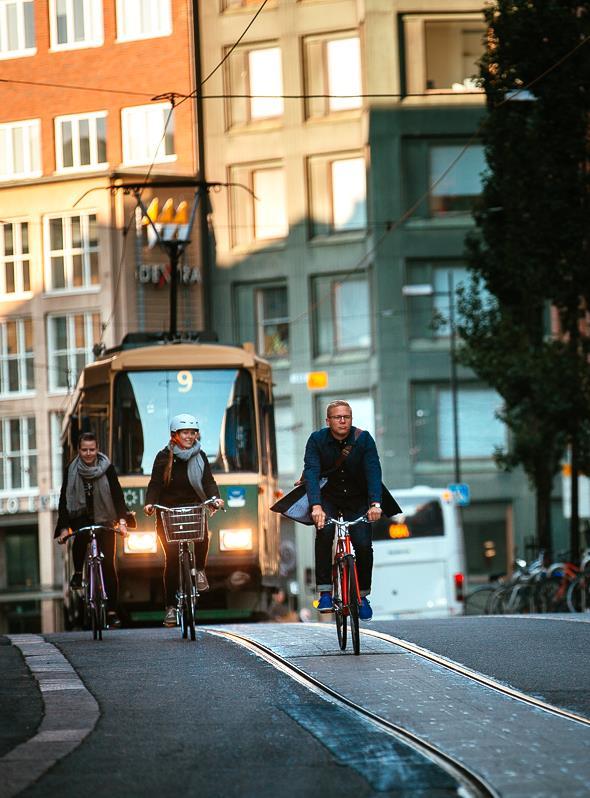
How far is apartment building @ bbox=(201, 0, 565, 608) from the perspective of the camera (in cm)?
5641

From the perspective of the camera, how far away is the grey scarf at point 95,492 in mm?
16438

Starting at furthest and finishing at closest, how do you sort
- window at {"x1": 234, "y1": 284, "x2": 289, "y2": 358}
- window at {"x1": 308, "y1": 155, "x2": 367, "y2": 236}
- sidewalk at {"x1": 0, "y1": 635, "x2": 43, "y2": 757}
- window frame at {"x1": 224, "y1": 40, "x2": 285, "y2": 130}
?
1. window at {"x1": 234, "y1": 284, "x2": 289, "y2": 358}
2. window frame at {"x1": 224, "y1": 40, "x2": 285, "y2": 130}
3. window at {"x1": 308, "y1": 155, "x2": 367, "y2": 236}
4. sidewalk at {"x1": 0, "y1": 635, "x2": 43, "y2": 757}

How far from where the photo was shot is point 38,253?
2376 inches

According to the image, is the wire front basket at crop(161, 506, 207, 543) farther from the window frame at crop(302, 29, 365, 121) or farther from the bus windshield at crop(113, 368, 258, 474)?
the window frame at crop(302, 29, 365, 121)

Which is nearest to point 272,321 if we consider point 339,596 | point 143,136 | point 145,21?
point 143,136

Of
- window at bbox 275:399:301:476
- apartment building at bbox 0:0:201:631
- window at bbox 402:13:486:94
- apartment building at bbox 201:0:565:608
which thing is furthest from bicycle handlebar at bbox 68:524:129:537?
window at bbox 402:13:486:94

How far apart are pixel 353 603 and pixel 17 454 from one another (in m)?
48.9

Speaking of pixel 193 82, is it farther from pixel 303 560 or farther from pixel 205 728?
pixel 205 728

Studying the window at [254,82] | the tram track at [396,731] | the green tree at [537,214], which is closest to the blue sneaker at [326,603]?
the tram track at [396,731]

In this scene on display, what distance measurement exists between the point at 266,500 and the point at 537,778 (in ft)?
56.5

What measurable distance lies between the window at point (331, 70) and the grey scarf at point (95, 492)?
4217cm

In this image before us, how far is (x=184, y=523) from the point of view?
1538 cm

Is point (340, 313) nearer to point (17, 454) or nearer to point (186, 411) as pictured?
point (17, 454)

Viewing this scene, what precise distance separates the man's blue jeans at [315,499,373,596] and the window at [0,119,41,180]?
47606 mm
